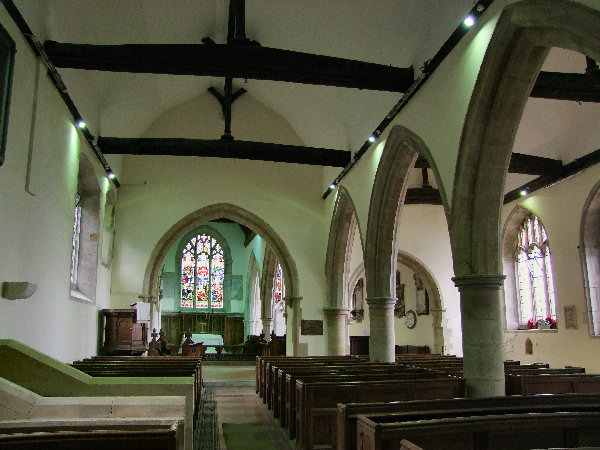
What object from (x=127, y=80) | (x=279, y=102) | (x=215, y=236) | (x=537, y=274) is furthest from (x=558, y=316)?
(x=215, y=236)

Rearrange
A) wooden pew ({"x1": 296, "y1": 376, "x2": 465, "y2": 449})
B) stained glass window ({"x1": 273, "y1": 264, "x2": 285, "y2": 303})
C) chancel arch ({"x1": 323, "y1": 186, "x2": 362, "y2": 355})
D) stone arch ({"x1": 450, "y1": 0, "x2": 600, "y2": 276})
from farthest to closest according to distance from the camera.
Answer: stained glass window ({"x1": 273, "y1": 264, "x2": 285, "y2": 303}) → chancel arch ({"x1": 323, "y1": 186, "x2": 362, "y2": 355}) → wooden pew ({"x1": 296, "y1": 376, "x2": 465, "y2": 449}) → stone arch ({"x1": 450, "y1": 0, "x2": 600, "y2": 276})

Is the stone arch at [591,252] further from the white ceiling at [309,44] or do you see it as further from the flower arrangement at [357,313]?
the flower arrangement at [357,313]

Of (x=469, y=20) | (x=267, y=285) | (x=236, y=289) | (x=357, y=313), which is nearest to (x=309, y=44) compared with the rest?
(x=469, y=20)

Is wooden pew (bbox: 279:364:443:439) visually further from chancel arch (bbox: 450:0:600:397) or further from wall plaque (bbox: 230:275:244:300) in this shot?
wall plaque (bbox: 230:275:244:300)

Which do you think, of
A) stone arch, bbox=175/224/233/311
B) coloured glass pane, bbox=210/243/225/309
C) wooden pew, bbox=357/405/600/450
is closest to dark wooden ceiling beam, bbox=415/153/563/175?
wooden pew, bbox=357/405/600/450

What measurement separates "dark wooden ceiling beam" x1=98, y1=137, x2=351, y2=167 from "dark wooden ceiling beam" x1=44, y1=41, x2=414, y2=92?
325 cm

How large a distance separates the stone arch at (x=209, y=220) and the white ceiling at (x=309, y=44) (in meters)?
2.33

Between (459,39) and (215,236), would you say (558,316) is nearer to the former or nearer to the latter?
(459,39)

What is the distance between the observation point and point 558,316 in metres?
10.3

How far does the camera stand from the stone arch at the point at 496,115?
16.2 ft

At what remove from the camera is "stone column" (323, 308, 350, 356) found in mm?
12641

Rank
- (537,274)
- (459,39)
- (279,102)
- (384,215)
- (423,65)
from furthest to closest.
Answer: (279,102) → (537,274) → (384,215) → (423,65) → (459,39)

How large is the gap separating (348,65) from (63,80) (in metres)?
3.81

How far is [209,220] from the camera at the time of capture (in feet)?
43.2
